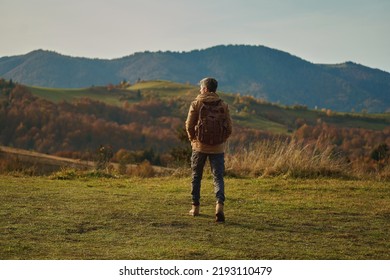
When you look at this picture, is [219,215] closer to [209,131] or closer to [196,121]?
[209,131]

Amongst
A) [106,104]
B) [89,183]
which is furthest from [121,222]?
[106,104]

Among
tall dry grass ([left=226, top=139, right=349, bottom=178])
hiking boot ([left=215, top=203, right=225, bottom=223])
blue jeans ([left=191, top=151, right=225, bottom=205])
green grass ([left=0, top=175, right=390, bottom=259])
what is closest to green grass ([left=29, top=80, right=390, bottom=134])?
tall dry grass ([left=226, top=139, right=349, bottom=178])

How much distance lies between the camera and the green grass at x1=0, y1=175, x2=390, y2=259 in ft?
23.0

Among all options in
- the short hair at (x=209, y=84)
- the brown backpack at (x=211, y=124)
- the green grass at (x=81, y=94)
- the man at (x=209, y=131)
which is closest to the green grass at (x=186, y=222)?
the man at (x=209, y=131)

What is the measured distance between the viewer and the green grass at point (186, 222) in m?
7.00

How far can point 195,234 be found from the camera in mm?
8023

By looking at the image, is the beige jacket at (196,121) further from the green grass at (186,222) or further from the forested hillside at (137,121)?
the forested hillside at (137,121)

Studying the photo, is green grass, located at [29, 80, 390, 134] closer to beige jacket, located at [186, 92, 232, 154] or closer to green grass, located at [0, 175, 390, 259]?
green grass, located at [0, 175, 390, 259]

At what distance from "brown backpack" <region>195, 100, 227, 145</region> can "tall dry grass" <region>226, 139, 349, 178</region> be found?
6564 millimetres

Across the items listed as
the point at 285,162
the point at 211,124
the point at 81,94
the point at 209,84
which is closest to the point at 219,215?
the point at 211,124

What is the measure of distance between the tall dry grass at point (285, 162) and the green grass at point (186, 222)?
202 centimetres

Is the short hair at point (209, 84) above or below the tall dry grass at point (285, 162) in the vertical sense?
above

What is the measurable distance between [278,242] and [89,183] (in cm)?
752
